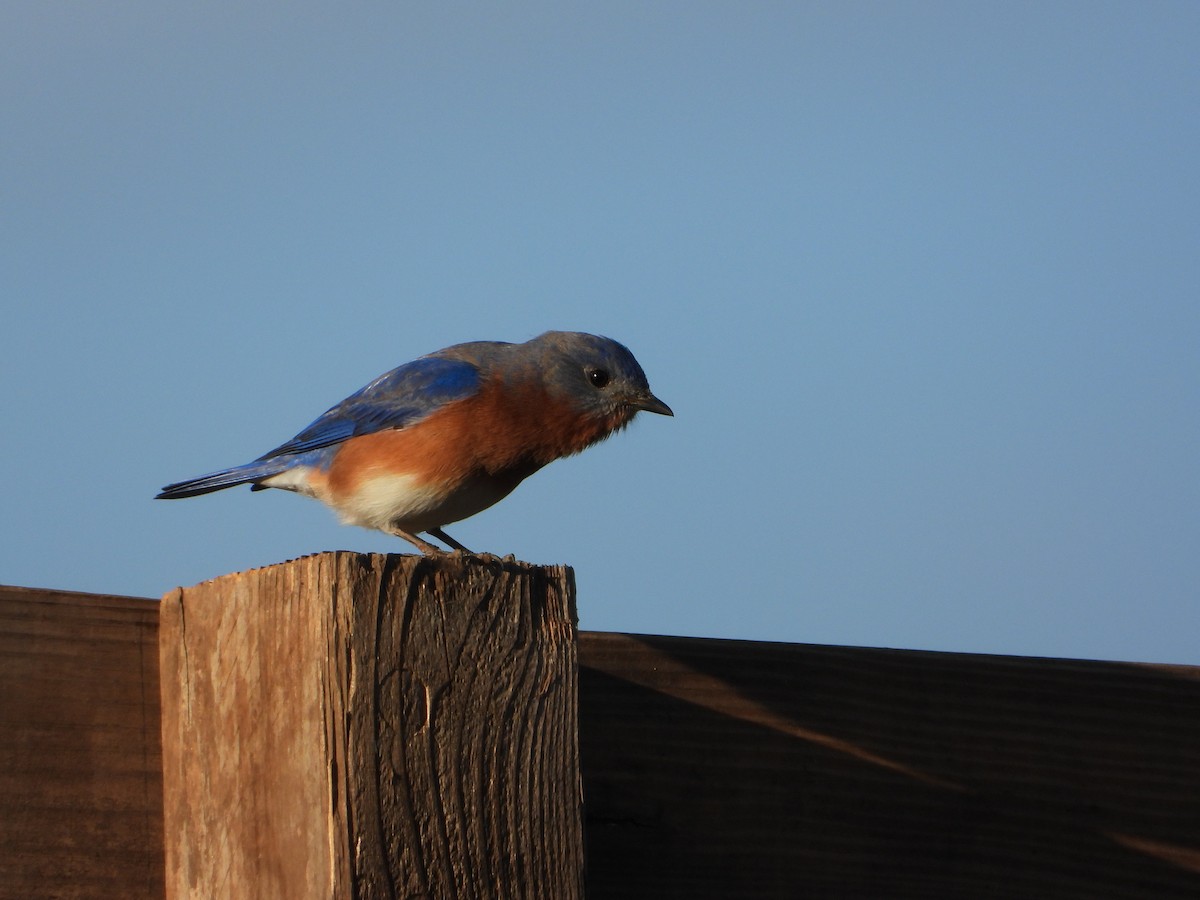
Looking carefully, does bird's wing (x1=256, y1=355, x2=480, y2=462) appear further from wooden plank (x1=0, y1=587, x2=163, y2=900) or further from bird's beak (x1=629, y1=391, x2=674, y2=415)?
wooden plank (x1=0, y1=587, x2=163, y2=900)

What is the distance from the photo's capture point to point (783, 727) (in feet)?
10.4

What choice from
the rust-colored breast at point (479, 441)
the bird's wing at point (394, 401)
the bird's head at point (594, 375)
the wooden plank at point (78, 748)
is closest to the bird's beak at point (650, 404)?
the bird's head at point (594, 375)

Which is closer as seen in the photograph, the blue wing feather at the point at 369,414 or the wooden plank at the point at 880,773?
the wooden plank at the point at 880,773

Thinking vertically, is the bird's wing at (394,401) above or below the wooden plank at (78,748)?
above

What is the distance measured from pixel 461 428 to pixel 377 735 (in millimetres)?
3602

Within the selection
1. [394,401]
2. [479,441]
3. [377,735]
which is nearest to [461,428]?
[479,441]

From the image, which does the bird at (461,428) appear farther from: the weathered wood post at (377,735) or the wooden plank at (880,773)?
the weathered wood post at (377,735)

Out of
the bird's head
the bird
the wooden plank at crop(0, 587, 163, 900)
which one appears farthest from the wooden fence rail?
the bird's head

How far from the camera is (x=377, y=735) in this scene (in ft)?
7.63

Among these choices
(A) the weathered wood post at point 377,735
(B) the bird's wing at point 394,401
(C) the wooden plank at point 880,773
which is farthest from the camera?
(B) the bird's wing at point 394,401

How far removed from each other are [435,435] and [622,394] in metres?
0.93

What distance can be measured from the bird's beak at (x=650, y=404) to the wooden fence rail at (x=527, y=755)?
126 inches

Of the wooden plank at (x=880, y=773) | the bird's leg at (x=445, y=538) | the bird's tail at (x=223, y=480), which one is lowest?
the wooden plank at (x=880, y=773)

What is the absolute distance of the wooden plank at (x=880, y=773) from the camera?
9.94 ft
